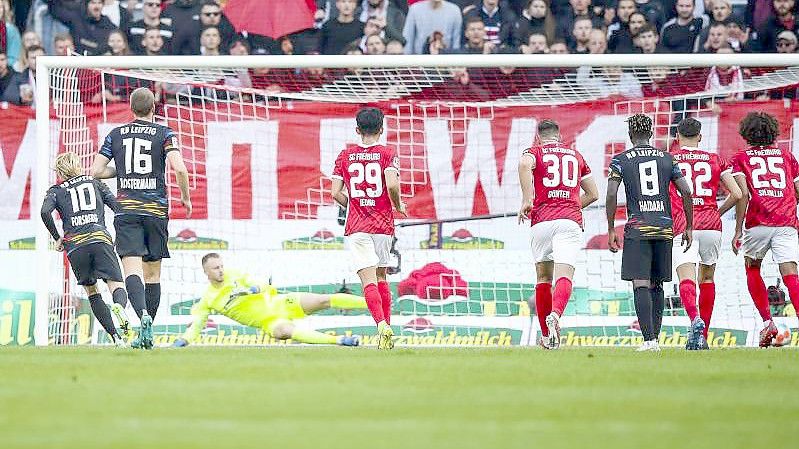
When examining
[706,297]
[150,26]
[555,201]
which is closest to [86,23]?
[150,26]

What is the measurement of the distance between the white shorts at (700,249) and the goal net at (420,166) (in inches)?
81.0

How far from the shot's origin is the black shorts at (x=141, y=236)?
41.9 ft

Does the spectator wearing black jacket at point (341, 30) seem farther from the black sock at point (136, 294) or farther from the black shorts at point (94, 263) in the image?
the black sock at point (136, 294)

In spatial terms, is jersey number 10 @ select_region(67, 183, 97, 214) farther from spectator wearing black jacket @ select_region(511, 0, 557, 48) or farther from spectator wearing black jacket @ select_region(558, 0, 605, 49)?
spectator wearing black jacket @ select_region(558, 0, 605, 49)

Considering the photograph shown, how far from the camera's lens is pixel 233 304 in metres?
14.7

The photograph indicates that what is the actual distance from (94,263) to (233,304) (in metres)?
1.94

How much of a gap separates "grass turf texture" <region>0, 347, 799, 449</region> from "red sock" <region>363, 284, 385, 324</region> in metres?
1.37

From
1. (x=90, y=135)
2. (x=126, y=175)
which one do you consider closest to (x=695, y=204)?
(x=126, y=175)

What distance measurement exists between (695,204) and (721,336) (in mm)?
2546

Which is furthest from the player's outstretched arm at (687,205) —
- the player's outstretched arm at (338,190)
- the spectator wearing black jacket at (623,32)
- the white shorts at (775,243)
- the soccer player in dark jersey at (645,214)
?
the spectator wearing black jacket at (623,32)

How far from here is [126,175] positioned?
12.8 metres

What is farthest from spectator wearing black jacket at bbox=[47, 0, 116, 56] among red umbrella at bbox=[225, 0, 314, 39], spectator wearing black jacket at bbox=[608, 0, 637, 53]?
spectator wearing black jacket at bbox=[608, 0, 637, 53]

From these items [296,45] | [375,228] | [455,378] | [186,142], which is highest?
[296,45]

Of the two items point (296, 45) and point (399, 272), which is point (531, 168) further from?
point (296, 45)
